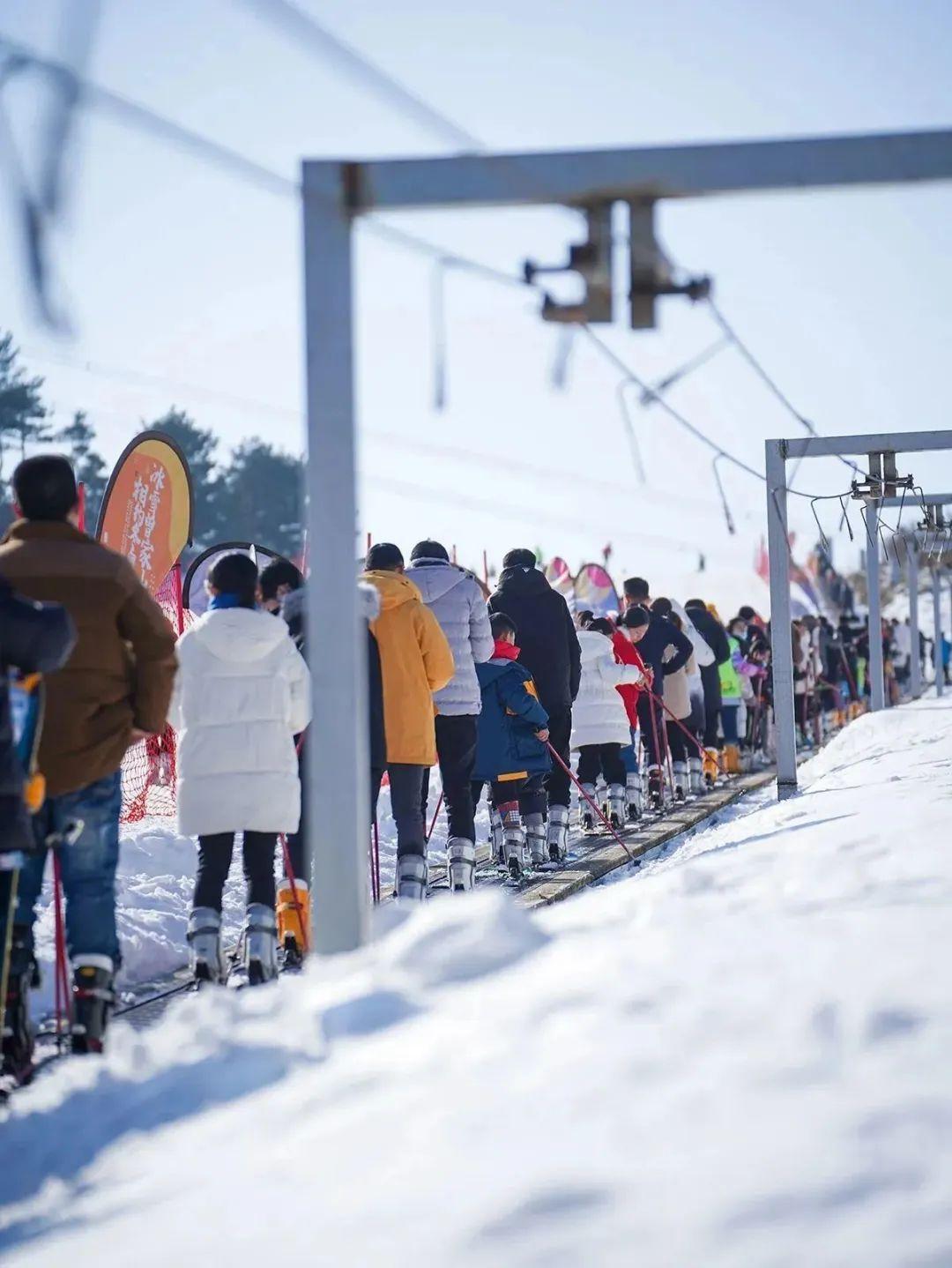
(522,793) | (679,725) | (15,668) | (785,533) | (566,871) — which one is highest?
(785,533)

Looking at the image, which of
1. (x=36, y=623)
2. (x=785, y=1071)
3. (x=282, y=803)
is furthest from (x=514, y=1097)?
(x=282, y=803)

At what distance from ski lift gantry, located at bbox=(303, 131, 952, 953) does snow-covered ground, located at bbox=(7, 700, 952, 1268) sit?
461mm

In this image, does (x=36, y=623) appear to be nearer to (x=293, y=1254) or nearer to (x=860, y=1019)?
(x=293, y=1254)

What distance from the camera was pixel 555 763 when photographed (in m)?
11.8

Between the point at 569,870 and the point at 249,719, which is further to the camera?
the point at 569,870

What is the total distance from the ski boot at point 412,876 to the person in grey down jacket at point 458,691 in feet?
2.40

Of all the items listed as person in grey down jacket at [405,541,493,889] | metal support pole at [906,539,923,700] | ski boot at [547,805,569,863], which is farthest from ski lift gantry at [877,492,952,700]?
person in grey down jacket at [405,541,493,889]

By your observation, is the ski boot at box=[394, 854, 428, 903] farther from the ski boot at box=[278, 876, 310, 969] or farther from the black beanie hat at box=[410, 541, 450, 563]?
the black beanie hat at box=[410, 541, 450, 563]

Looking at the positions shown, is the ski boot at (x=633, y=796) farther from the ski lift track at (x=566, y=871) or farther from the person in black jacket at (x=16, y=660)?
the person in black jacket at (x=16, y=660)

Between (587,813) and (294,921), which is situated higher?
(294,921)

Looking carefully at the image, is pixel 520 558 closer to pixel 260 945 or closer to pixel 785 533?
pixel 785 533

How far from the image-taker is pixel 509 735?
416 inches

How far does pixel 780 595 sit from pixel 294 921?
5837 mm

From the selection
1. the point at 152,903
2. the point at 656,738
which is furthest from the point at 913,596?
the point at 152,903
